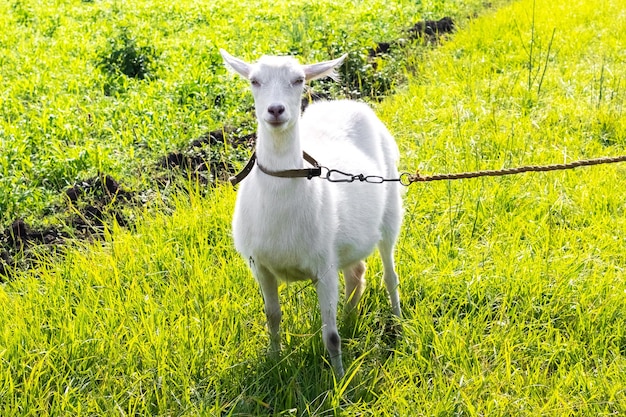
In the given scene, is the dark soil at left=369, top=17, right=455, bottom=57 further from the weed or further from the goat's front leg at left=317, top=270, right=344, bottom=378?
the goat's front leg at left=317, top=270, right=344, bottom=378

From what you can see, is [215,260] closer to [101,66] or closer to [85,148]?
[85,148]

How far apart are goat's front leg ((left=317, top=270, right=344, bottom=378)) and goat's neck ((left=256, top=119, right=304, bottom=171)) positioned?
585 mm

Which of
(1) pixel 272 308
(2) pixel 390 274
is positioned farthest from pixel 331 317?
(2) pixel 390 274

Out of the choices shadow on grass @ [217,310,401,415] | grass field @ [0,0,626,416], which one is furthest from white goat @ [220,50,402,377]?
grass field @ [0,0,626,416]

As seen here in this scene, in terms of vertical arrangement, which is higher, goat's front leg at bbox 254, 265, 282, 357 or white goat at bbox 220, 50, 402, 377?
white goat at bbox 220, 50, 402, 377

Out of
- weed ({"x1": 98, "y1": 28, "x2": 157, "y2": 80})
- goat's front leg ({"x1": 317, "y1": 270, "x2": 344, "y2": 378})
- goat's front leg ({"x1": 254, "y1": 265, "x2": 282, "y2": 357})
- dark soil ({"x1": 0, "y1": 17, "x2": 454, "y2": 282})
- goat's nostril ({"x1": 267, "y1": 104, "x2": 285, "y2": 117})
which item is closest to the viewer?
goat's nostril ({"x1": 267, "y1": 104, "x2": 285, "y2": 117})

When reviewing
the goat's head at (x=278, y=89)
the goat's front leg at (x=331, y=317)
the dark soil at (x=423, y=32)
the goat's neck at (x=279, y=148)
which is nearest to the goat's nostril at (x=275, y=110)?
the goat's head at (x=278, y=89)

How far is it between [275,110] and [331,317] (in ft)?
3.58

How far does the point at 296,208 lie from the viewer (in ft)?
11.5

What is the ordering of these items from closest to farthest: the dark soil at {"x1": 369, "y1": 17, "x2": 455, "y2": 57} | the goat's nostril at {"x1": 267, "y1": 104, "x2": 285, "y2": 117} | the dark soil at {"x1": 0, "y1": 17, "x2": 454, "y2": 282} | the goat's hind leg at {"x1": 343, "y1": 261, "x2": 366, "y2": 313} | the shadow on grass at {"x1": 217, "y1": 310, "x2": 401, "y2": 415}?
the goat's nostril at {"x1": 267, "y1": 104, "x2": 285, "y2": 117}, the shadow on grass at {"x1": 217, "y1": 310, "x2": 401, "y2": 415}, the goat's hind leg at {"x1": 343, "y1": 261, "x2": 366, "y2": 313}, the dark soil at {"x1": 0, "y1": 17, "x2": 454, "y2": 282}, the dark soil at {"x1": 369, "y1": 17, "x2": 455, "y2": 57}

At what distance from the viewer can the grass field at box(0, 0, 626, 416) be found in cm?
343

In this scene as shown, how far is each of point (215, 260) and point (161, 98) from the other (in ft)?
11.9

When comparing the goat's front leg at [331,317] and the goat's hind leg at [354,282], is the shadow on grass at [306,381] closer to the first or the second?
the goat's front leg at [331,317]

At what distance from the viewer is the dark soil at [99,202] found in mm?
4969
